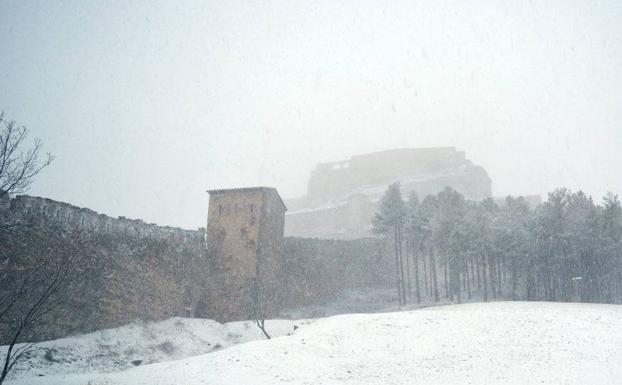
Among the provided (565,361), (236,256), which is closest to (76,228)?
(236,256)

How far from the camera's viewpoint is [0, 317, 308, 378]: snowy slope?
62.6ft

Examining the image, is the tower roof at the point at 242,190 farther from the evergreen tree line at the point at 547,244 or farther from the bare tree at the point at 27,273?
the evergreen tree line at the point at 547,244

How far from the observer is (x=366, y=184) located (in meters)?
110

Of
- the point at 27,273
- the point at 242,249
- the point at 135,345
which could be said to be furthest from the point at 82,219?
the point at 242,249

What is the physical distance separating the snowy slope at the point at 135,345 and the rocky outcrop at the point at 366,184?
178ft

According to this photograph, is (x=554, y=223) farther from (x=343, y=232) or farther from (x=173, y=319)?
(x=343, y=232)

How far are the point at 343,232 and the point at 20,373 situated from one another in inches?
2819

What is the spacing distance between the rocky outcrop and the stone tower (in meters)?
45.7

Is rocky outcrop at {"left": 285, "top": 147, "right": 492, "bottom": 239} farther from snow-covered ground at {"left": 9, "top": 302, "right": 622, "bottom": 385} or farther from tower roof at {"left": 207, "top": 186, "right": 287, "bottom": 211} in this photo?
snow-covered ground at {"left": 9, "top": 302, "right": 622, "bottom": 385}

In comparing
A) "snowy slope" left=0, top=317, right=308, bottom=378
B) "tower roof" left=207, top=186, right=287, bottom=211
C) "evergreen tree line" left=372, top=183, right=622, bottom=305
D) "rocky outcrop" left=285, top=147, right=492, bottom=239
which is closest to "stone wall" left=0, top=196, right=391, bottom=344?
"snowy slope" left=0, top=317, right=308, bottom=378

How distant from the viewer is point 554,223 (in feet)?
124

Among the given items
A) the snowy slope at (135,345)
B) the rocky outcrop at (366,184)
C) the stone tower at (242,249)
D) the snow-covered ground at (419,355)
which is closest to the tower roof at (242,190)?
the stone tower at (242,249)

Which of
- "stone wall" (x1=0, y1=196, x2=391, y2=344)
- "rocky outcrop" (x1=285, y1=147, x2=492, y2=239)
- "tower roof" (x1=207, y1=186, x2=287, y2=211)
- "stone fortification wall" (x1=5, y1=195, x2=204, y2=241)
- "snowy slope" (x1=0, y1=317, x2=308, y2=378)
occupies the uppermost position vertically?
"rocky outcrop" (x1=285, y1=147, x2=492, y2=239)

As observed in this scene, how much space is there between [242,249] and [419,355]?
21.7 m
